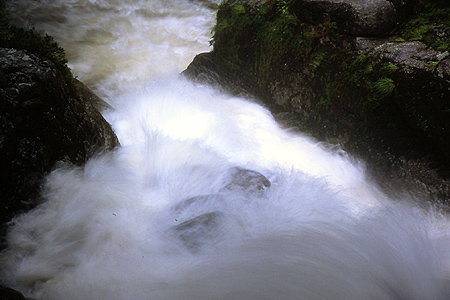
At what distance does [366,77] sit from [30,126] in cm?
400

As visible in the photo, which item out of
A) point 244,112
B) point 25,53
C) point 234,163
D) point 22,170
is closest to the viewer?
point 22,170

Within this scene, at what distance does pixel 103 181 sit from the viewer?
354 centimetres

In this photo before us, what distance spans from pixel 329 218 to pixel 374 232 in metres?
0.49

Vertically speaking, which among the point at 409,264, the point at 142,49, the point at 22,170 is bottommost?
the point at 142,49

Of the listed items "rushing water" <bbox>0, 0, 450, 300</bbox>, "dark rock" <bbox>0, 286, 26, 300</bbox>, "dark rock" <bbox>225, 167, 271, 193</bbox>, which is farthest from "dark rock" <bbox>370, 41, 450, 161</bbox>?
"dark rock" <bbox>0, 286, 26, 300</bbox>

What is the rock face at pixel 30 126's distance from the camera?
265 cm

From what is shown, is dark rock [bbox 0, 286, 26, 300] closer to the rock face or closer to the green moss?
the rock face

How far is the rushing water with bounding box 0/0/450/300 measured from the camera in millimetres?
2625

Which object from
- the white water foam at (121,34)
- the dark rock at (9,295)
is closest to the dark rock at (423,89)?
the dark rock at (9,295)

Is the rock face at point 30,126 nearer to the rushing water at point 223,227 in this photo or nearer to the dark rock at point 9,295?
the rushing water at point 223,227

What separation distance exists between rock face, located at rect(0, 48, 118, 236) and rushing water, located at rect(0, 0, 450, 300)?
0.18 metres

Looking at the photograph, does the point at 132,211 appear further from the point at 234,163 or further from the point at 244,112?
the point at 244,112

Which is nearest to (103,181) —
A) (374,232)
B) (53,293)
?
(53,293)

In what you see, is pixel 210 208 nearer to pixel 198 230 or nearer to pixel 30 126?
pixel 198 230
